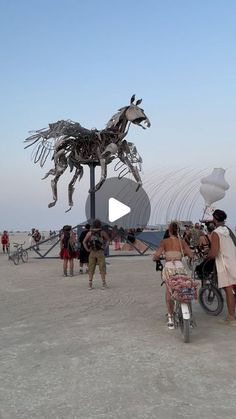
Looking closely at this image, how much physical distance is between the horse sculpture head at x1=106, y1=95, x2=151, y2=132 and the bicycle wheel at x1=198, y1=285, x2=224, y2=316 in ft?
37.6

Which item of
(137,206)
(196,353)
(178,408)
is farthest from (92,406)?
(137,206)

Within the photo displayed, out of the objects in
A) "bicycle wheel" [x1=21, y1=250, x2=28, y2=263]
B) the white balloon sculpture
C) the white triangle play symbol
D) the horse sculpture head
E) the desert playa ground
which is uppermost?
the horse sculpture head

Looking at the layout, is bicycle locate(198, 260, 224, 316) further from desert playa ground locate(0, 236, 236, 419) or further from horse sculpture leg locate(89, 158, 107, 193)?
horse sculpture leg locate(89, 158, 107, 193)

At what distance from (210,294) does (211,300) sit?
129mm

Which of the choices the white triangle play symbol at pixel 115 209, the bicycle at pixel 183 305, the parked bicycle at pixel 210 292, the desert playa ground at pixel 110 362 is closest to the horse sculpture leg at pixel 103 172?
the desert playa ground at pixel 110 362

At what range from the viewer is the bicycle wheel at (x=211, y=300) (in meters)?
7.80

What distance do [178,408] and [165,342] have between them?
2268 millimetres

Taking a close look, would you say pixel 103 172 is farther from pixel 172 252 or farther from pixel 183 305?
pixel 183 305

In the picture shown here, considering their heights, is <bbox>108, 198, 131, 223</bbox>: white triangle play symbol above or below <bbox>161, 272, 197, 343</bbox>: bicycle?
above

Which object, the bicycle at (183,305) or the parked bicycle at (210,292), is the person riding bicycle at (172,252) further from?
the parked bicycle at (210,292)
